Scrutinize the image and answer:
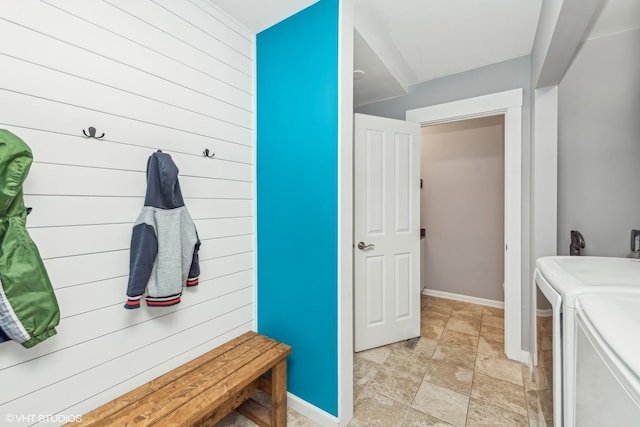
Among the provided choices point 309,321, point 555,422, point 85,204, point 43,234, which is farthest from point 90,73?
point 555,422

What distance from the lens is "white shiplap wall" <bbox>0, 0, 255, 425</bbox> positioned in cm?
100

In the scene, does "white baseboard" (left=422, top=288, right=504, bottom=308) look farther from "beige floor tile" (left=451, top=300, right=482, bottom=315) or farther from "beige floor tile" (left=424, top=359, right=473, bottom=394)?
"beige floor tile" (left=424, top=359, right=473, bottom=394)

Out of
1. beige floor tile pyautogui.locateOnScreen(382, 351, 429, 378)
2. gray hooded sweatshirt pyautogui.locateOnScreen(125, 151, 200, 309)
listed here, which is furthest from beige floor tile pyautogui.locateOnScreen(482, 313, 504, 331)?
gray hooded sweatshirt pyautogui.locateOnScreen(125, 151, 200, 309)

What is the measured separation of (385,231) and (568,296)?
58.9 inches

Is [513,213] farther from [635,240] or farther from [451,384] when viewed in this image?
[451,384]

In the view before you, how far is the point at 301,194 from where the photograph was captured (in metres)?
1.65

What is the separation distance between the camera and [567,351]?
0.90 metres

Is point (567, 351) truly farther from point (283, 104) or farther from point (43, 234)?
point (43, 234)

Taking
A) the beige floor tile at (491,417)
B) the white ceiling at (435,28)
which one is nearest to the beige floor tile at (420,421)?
the beige floor tile at (491,417)

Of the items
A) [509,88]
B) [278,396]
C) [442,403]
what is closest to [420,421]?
[442,403]

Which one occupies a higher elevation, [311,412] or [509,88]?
[509,88]

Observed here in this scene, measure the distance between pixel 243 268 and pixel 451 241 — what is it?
2856 millimetres

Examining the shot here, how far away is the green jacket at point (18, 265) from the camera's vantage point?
0.83 meters

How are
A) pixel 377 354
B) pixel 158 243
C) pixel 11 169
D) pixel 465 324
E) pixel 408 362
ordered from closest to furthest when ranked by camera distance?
pixel 11 169, pixel 158 243, pixel 408 362, pixel 377 354, pixel 465 324
